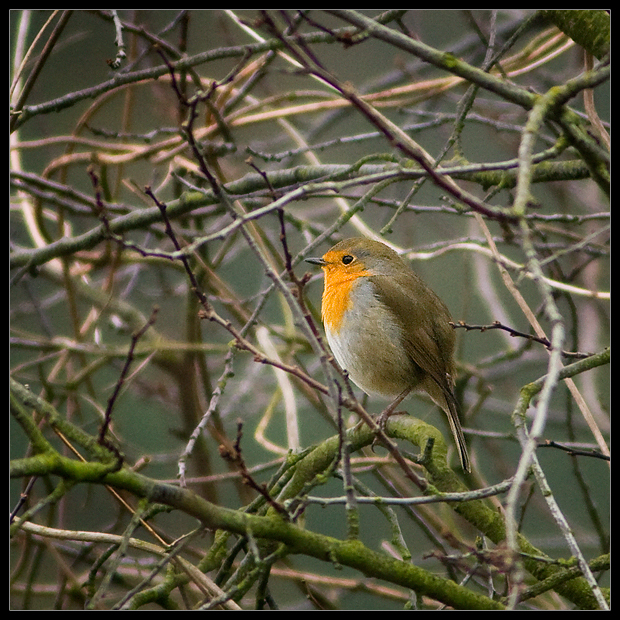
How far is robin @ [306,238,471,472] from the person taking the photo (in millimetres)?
3469

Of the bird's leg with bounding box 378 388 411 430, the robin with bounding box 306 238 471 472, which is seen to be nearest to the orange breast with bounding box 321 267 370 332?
the robin with bounding box 306 238 471 472

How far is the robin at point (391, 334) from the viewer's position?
3.47m

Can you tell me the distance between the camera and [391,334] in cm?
350

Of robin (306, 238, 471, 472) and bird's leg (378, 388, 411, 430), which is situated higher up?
robin (306, 238, 471, 472)

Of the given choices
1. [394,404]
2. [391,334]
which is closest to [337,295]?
[391,334]

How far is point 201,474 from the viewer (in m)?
3.81

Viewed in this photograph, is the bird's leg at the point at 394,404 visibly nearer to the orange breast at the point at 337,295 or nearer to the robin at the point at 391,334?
the robin at the point at 391,334

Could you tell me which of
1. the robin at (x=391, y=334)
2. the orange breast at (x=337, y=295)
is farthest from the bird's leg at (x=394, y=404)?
the orange breast at (x=337, y=295)

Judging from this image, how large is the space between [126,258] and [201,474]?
1.32 m

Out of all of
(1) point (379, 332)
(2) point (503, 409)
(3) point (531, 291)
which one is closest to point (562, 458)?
(3) point (531, 291)

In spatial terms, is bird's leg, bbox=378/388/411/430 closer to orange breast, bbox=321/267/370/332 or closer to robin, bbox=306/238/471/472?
robin, bbox=306/238/471/472

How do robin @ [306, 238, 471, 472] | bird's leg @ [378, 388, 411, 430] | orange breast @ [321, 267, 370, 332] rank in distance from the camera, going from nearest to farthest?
bird's leg @ [378, 388, 411, 430]
robin @ [306, 238, 471, 472]
orange breast @ [321, 267, 370, 332]

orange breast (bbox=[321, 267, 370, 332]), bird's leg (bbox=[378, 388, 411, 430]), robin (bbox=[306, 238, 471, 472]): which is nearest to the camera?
bird's leg (bbox=[378, 388, 411, 430])
